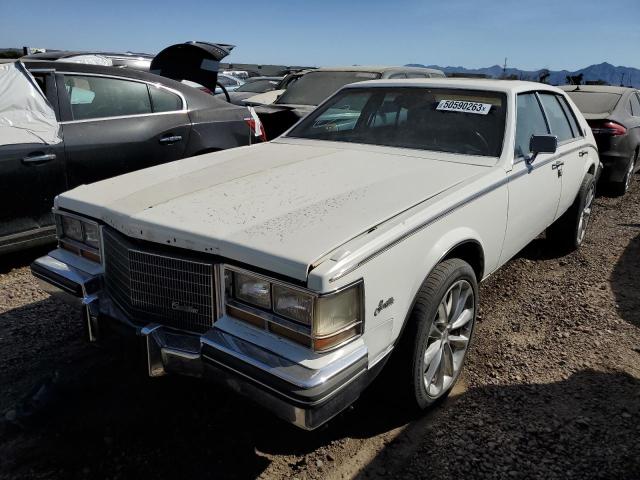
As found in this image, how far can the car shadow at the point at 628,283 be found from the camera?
3.81 m

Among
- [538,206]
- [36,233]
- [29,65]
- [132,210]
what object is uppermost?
[29,65]

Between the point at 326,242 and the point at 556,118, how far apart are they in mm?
3186

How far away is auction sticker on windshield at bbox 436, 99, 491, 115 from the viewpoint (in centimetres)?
342

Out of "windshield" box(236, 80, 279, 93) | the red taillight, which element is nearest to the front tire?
the red taillight

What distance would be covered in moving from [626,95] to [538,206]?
528 centimetres

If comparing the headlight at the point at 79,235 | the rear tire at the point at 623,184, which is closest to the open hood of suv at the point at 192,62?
the headlight at the point at 79,235

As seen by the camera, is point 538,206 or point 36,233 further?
point 36,233

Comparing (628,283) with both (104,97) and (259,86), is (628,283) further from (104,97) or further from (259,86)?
(259,86)

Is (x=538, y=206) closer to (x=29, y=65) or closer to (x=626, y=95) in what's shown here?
(x=29, y=65)

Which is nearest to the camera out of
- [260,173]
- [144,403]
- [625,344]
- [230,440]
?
[230,440]

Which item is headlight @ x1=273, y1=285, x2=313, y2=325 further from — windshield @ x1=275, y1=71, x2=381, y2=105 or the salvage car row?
windshield @ x1=275, y1=71, x2=381, y2=105

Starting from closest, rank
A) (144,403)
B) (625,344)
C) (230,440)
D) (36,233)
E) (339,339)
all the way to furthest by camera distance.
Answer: (339,339)
(230,440)
(144,403)
(625,344)
(36,233)

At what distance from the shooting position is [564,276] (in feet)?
14.5

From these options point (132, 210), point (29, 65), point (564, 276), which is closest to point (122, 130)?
point (29, 65)
